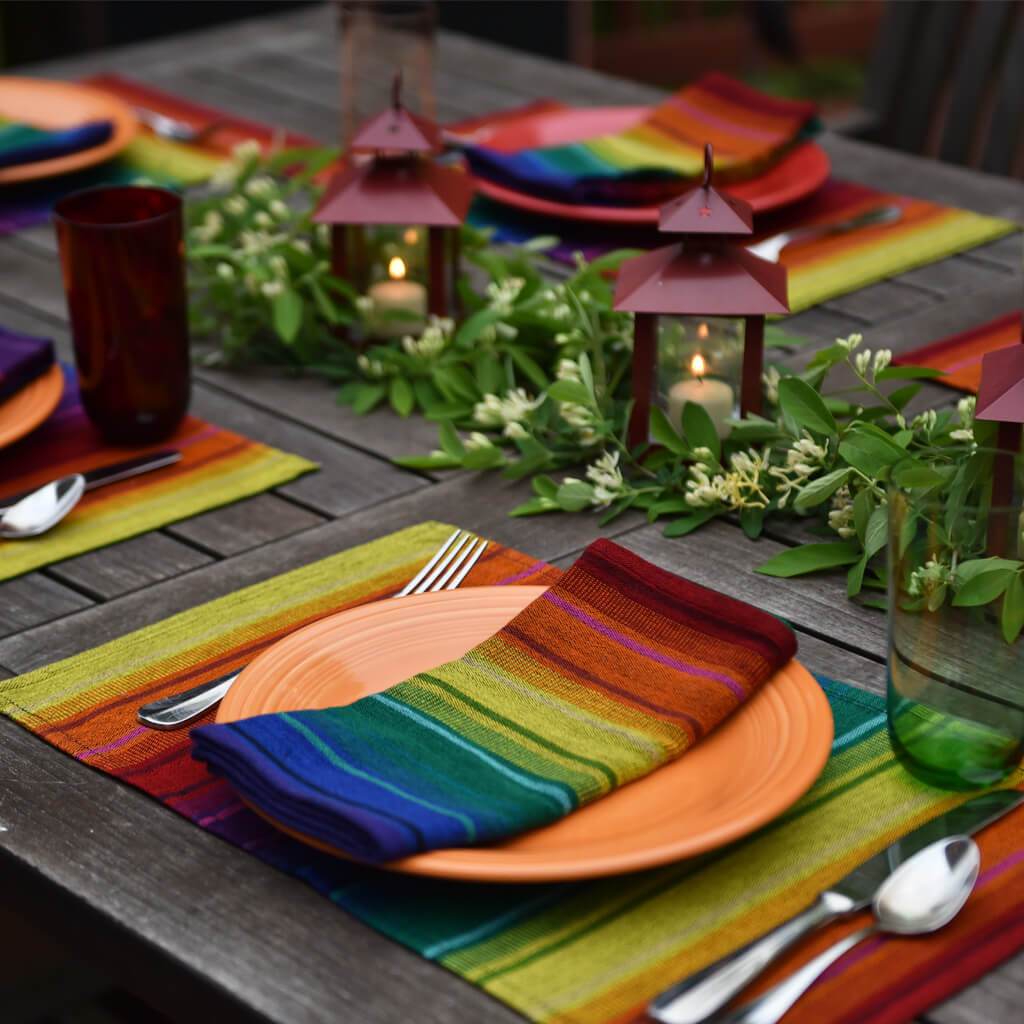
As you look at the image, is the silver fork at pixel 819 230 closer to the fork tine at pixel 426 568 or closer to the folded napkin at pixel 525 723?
the fork tine at pixel 426 568

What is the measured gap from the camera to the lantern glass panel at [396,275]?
1.38 metres

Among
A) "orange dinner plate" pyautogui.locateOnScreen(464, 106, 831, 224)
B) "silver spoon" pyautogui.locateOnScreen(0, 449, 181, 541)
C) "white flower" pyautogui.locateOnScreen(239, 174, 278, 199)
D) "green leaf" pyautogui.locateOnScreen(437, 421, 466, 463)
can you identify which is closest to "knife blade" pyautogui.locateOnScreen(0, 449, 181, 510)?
"silver spoon" pyautogui.locateOnScreen(0, 449, 181, 541)

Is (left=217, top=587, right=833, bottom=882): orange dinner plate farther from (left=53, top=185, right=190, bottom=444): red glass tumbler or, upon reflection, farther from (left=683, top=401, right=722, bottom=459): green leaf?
(left=53, top=185, right=190, bottom=444): red glass tumbler

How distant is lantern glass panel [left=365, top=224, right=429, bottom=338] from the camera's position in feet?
4.52

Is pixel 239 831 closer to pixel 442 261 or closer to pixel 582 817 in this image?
pixel 582 817

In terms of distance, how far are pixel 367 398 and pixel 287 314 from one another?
0.35 feet

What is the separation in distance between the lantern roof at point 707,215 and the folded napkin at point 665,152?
0.48 m

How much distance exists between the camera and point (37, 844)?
2.57 feet

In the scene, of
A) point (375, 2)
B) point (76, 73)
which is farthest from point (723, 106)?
point (76, 73)

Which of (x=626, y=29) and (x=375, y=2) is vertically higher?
(x=375, y=2)

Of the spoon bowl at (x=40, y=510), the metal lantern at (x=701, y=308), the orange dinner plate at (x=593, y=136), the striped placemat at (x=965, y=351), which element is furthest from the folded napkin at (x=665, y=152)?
the spoon bowl at (x=40, y=510)

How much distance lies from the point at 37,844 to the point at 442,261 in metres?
0.71

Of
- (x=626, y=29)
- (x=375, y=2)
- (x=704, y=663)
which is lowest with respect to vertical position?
(x=626, y=29)

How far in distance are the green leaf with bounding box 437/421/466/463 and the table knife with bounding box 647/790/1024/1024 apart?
1.73 ft
